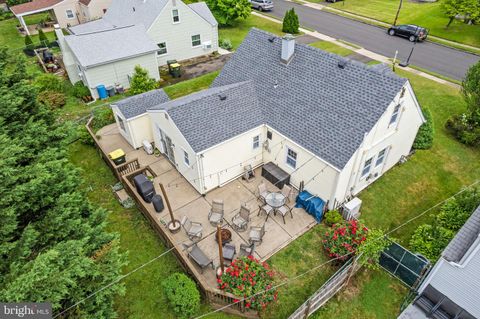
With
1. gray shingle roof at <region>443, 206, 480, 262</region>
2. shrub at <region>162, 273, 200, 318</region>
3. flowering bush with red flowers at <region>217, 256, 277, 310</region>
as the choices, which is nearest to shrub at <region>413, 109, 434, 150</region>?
gray shingle roof at <region>443, 206, 480, 262</region>

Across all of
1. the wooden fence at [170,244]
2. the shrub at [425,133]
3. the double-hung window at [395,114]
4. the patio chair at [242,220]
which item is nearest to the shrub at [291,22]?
the shrub at [425,133]

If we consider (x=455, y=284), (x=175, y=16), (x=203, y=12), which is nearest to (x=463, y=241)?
(x=455, y=284)

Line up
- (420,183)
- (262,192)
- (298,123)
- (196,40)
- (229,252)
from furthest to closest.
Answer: (196,40) < (420,183) < (298,123) < (262,192) < (229,252)

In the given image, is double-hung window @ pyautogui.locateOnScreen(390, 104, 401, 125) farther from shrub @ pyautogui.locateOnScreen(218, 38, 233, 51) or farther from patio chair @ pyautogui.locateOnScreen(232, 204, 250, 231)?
shrub @ pyautogui.locateOnScreen(218, 38, 233, 51)

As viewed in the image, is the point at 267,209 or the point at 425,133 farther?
the point at 425,133

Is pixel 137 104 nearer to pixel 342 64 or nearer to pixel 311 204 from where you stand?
pixel 311 204

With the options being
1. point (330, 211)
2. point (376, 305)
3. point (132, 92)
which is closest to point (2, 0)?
point (132, 92)
